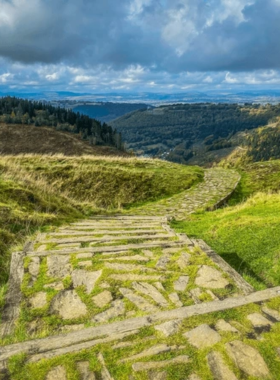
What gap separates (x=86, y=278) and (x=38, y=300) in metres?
0.75

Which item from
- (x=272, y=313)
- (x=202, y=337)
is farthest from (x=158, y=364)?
(x=272, y=313)

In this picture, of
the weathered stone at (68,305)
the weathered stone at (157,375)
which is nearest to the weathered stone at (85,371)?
the weathered stone at (157,375)

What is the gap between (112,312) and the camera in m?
3.47

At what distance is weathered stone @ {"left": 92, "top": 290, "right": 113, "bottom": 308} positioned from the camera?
12.0ft

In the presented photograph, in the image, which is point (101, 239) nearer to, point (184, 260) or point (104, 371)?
point (184, 260)

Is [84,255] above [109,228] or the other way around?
above

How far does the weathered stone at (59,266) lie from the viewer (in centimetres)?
442

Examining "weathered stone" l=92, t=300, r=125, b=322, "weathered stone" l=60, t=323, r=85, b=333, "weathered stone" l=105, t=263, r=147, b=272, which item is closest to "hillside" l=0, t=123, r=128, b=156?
"weathered stone" l=105, t=263, r=147, b=272

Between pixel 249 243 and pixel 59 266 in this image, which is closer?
pixel 59 266

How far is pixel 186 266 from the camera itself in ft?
15.3

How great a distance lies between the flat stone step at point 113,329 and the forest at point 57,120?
34701mm

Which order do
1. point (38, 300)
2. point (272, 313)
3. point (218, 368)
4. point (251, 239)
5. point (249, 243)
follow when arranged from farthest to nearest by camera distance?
point (251, 239) → point (249, 243) → point (38, 300) → point (272, 313) → point (218, 368)

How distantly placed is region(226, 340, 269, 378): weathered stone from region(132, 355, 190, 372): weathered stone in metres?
0.45

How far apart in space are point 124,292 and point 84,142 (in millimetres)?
34064
